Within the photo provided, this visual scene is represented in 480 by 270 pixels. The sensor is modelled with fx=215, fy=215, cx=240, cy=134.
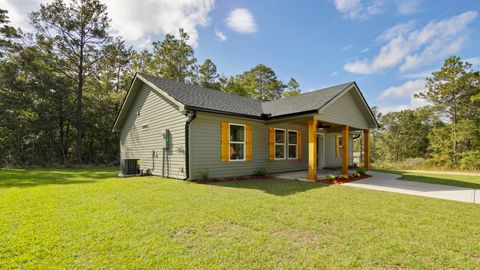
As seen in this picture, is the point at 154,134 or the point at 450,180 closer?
the point at 450,180

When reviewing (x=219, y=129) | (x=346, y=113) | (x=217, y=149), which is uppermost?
(x=346, y=113)

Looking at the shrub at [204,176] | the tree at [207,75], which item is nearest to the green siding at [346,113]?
the shrub at [204,176]

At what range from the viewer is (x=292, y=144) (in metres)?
11.1

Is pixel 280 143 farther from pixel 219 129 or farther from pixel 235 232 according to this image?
pixel 235 232

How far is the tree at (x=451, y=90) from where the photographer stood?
17719 millimetres

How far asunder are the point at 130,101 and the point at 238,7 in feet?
22.9

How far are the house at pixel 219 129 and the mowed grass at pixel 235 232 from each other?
3.05 metres

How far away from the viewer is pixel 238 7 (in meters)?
9.53

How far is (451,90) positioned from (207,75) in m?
23.1

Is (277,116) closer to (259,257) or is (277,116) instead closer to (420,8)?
(259,257)

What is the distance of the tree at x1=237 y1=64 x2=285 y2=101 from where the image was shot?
2645cm

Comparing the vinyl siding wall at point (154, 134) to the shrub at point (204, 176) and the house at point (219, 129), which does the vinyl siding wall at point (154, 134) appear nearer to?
the house at point (219, 129)

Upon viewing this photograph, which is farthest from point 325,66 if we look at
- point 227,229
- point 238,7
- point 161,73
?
point 161,73

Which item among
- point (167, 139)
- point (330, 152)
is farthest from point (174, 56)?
point (330, 152)
